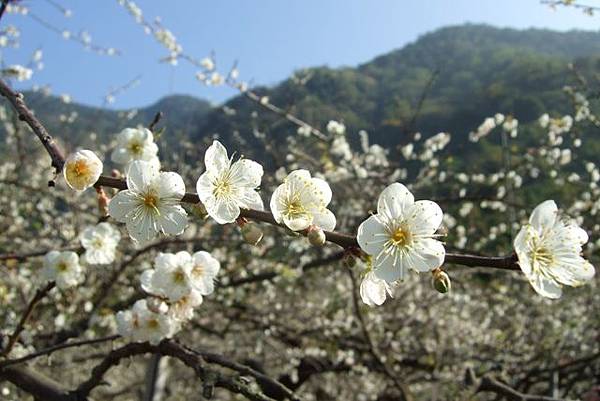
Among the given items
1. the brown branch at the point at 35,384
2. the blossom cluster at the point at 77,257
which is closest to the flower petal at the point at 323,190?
the brown branch at the point at 35,384

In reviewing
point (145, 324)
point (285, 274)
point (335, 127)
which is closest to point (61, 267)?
point (145, 324)

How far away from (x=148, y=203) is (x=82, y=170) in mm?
185

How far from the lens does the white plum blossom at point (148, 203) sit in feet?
4.42

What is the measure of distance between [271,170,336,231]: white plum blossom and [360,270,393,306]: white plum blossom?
18 cm

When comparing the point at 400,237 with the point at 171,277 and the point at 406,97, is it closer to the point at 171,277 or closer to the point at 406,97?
the point at 171,277

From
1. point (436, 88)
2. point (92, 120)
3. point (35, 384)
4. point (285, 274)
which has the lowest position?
point (35, 384)

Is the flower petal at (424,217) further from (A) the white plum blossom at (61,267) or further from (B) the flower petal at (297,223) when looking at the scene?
(A) the white plum blossom at (61,267)

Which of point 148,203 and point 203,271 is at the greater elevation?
point 203,271

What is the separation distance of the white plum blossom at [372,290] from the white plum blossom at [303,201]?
0.58 feet

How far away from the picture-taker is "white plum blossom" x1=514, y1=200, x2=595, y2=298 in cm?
126

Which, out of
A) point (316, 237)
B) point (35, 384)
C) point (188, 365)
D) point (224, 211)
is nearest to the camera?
point (316, 237)

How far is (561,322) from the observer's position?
8750 millimetres

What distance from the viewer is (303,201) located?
1.42 m

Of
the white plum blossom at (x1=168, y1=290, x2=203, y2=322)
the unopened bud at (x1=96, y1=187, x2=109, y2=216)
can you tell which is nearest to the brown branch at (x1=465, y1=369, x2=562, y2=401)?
the white plum blossom at (x1=168, y1=290, x2=203, y2=322)
